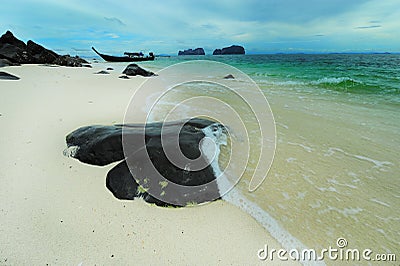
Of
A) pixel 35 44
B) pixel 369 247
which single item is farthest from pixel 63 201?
pixel 35 44

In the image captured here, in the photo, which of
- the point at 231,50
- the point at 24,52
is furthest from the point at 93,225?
the point at 231,50

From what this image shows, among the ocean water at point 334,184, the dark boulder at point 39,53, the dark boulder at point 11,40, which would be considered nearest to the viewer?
the ocean water at point 334,184

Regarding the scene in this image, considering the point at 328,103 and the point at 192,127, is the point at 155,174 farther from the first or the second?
the point at 328,103

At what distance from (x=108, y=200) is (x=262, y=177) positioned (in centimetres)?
192

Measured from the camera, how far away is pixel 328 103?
7316 mm

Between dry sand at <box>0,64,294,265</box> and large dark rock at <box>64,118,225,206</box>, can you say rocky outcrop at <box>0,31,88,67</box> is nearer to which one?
large dark rock at <box>64,118,225,206</box>

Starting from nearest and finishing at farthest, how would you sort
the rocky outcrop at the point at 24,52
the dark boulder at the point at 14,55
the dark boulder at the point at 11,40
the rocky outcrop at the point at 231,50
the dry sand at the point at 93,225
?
the dry sand at the point at 93,225, the dark boulder at the point at 14,55, the rocky outcrop at the point at 24,52, the dark boulder at the point at 11,40, the rocky outcrop at the point at 231,50

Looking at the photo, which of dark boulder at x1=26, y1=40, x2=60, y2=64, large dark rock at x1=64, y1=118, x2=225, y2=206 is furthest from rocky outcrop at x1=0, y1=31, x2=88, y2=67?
large dark rock at x1=64, y1=118, x2=225, y2=206
